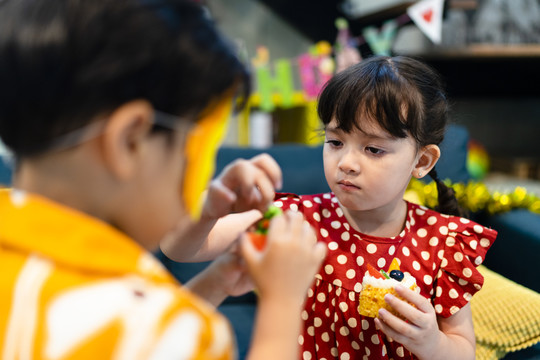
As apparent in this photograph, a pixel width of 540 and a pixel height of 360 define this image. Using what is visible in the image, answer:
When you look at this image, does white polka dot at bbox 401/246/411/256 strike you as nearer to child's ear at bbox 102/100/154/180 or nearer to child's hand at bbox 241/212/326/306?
child's hand at bbox 241/212/326/306

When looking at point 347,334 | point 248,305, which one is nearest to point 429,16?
point 248,305

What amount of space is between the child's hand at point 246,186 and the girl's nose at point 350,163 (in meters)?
0.17

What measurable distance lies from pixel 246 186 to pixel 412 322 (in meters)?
0.36

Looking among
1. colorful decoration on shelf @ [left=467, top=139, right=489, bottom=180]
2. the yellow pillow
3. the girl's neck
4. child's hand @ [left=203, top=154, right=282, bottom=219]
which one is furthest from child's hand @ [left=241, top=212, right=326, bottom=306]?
colorful decoration on shelf @ [left=467, top=139, right=489, bottom=180]

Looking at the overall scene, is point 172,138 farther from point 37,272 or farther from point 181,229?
point 181,229

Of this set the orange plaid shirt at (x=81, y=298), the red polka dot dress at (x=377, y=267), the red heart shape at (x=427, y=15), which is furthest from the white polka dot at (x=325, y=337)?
the red heart shape at (x=427, y=15)

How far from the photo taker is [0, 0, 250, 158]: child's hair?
1.51ft

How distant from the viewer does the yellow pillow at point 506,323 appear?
1098 millimetres

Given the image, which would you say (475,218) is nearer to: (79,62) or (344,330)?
(344,330)

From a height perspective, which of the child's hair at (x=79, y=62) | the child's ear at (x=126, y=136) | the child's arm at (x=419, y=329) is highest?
the child's hair at (x=79, y=62)

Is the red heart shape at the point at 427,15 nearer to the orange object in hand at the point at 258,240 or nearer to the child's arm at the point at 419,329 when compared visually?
the child's arm at the point at 419,329

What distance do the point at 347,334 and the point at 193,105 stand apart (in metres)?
0.57

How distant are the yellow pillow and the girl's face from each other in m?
0.46

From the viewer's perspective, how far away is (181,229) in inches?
32.6
